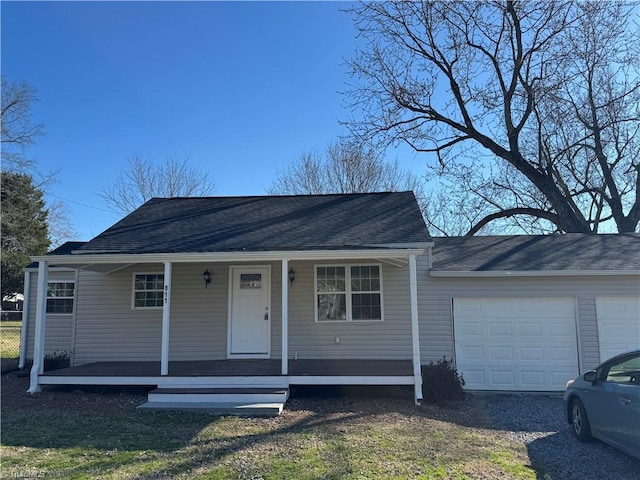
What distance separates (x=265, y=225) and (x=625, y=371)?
726 centimetres

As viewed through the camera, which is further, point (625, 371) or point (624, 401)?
point (625, 371)

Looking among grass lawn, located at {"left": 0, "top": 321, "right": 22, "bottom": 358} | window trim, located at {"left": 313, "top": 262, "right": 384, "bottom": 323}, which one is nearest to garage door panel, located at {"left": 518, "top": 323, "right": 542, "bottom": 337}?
window trim, located at {"left": 313, "top": 262, "right": 384, "bottom": 323}

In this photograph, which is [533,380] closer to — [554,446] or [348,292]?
[554,446]

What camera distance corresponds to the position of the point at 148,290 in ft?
35.2

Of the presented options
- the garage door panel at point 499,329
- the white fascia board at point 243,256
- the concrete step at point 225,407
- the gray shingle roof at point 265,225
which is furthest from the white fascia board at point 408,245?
the concrete step at point 225,407

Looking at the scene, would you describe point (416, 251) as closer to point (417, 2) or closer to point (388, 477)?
point (388, 477)

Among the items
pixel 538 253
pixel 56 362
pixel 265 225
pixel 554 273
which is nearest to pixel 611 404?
pixel 554 273

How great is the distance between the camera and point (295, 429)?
6.16 m

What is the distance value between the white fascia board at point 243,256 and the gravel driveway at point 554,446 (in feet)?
10.5

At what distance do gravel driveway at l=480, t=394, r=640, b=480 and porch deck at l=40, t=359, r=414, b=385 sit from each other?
71.2 inches

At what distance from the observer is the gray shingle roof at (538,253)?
9.77 metres

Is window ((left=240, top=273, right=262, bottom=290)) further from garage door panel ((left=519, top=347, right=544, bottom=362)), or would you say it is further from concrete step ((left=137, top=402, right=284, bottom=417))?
garage door panel ((left=519, top=347, right=544, bottom=362))

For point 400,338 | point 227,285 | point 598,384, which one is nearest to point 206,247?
point 227,285

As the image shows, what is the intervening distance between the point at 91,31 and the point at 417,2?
11.9 metres
